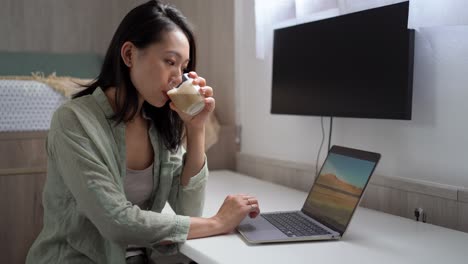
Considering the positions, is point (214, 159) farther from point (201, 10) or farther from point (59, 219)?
point (59, 219)

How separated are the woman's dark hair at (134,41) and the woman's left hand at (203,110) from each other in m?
0.06

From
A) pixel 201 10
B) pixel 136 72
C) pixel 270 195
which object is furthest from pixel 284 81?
pixel 201 10

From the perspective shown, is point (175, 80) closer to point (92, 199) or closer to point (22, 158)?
point (92, 199)

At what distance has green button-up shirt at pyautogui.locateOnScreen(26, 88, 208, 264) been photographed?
927 mm

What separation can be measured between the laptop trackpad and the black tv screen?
45cm

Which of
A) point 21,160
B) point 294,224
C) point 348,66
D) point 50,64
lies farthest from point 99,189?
point 50,64

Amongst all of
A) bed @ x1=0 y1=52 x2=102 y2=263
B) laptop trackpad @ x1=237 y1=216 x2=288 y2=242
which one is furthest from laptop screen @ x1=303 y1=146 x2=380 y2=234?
bed @ x1=0 y1=52 x2=102 y2=263

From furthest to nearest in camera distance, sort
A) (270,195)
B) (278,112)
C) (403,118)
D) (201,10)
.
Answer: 1. (201,10)
2. (278,112)
3. (270,195)
4. (403,118)

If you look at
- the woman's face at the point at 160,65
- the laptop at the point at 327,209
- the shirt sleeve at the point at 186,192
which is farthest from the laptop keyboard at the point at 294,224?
the woman's face at the point at 160,65

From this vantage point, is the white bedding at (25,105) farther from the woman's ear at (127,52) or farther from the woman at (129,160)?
the woman's ear at (127,52)

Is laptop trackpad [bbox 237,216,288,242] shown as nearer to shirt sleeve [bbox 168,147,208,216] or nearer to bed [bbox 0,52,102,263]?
shirt sleeve [bbox 168,147,208,216]

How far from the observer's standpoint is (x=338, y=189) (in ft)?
3.66

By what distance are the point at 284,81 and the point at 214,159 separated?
0.67 m

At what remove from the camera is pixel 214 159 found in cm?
220
